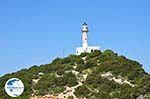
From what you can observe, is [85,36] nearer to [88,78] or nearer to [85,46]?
[85,46]

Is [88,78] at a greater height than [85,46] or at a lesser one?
lesser

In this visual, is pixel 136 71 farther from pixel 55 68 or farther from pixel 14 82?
pixel 14 82

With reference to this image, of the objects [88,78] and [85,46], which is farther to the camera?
[85,46]

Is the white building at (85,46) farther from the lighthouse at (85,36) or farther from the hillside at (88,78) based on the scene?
the hillside at (88,78)

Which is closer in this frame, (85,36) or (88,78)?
(88,78)

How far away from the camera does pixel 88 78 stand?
4066cm

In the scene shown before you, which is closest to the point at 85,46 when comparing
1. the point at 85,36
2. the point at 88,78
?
the point at 85,36

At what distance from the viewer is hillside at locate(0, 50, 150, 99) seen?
38062 millimetres

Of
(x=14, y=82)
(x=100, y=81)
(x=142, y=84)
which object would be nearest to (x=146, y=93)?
(x=142, y=84)

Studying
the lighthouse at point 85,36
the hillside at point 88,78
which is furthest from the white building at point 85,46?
the hillside at point 88,78

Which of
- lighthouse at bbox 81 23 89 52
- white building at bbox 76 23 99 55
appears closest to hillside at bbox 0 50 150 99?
white building at bbox 76 23 99 55

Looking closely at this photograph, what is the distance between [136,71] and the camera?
42.8m

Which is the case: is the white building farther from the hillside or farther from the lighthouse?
the hillside

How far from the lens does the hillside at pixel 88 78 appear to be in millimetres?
38062
